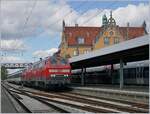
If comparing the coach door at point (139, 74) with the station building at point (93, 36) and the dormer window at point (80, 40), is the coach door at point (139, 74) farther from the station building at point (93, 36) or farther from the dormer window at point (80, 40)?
the dormer window at point (80, 40)

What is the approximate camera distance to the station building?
103m

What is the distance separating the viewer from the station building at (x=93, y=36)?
103188 millimetres

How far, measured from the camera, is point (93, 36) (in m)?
111

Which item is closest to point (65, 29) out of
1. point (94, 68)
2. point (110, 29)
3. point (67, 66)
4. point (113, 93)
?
point (110, 29)

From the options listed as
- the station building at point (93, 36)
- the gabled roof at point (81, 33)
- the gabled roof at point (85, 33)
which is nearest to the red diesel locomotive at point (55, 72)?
the station building at point (93, 36)

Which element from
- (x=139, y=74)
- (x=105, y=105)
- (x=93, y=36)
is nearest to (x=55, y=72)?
(x=139, y=74)

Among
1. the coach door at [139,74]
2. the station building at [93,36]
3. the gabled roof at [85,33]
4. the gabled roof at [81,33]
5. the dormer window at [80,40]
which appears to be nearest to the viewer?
the coach door at [139,74]

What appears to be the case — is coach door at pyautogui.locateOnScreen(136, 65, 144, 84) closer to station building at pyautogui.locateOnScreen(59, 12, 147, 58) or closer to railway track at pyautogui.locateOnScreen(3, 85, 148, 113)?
railway track at pyautogui.locateOnScreen(3, 85, 148, 113)

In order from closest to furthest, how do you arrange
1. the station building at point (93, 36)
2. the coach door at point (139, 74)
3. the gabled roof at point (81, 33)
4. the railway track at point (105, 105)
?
the railway track at point (105, 105)
the coach door at point (139, 74)
the station building at point (93, 36)
the gabled roof at point (81, 33)

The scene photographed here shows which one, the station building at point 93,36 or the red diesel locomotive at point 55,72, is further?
the station building at point 93,36

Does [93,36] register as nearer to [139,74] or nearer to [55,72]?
[139,74]

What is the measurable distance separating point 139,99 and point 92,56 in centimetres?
1100

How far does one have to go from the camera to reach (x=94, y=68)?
54375 millimetres

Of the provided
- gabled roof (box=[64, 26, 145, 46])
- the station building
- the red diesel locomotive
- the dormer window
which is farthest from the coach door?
the dormer window
